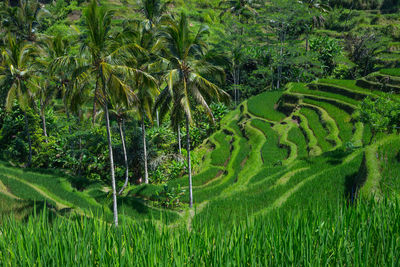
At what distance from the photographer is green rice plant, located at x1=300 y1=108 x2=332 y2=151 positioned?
57.0 ft

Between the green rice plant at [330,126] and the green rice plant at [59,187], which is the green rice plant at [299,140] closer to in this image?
the green rice plant at [330,126]

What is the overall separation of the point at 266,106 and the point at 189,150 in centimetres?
1598

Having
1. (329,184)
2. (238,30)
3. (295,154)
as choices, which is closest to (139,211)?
(329,184)

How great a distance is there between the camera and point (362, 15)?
44656mm

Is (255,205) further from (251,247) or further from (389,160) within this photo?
(251,247)

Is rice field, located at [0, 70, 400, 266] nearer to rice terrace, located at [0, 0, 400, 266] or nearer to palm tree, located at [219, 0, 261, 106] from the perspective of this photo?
rice terrace, located at [0, 0, 400, 266]

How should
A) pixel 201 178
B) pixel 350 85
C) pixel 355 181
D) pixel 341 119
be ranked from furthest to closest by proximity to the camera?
pixel 350 85, pixel 341 119, pixel 201 178, pixel 355 181

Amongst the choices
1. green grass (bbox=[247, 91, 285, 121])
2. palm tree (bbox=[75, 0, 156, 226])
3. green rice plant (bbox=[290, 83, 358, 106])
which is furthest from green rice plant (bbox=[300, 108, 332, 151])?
palm tree (bbox=[75, 0, 156, 226])

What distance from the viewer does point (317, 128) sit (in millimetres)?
20094

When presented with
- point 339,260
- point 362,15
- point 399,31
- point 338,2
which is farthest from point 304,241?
point 338,2

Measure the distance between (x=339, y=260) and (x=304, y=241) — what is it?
1.29ft

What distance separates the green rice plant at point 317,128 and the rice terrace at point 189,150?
0.15 meters

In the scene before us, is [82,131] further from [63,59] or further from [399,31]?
[399,31]

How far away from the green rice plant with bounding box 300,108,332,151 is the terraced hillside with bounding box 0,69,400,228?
56mm
